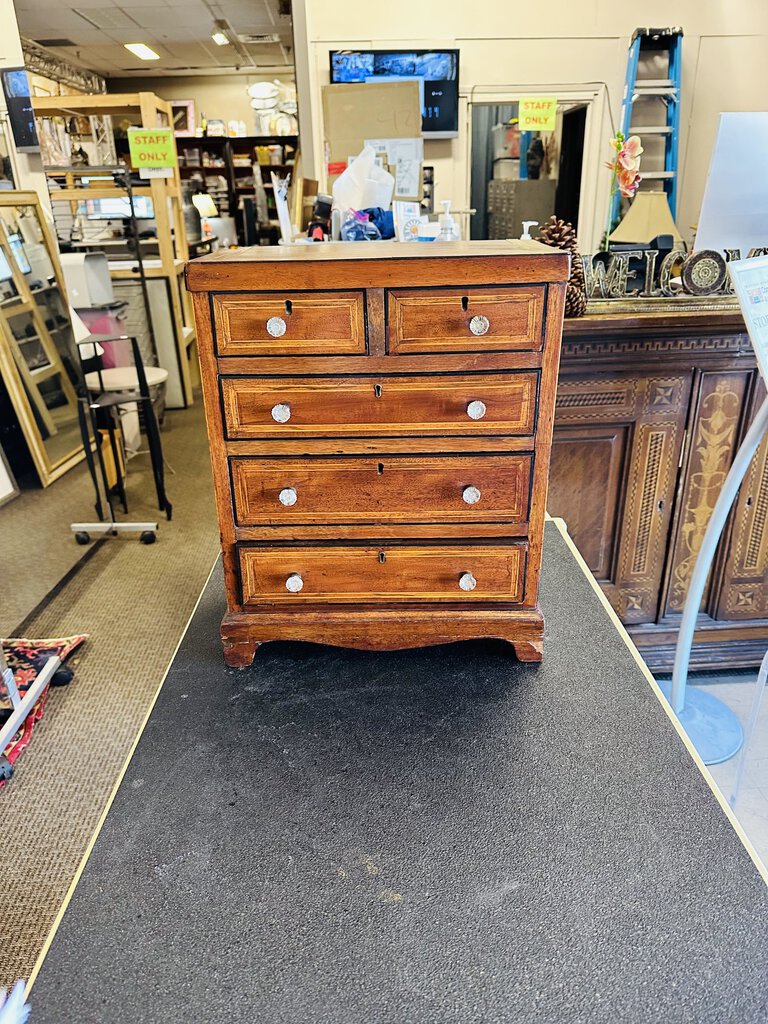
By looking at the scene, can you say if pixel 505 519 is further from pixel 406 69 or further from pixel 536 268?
pixel 406 69

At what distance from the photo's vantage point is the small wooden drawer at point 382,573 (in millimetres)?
1222

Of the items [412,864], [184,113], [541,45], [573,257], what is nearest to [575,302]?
[573,257]

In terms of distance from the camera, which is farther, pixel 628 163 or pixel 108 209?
pixel 108 209

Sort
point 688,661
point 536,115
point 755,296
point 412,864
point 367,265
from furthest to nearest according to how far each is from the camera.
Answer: point 536,115, point 688,661, point 755,296, point 367,265, point 412,864

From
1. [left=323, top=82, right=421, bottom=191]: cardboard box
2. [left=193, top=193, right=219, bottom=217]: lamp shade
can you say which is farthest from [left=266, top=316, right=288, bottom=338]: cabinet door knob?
[left=193, top=193, right=219, bottom=217]: lamp shade

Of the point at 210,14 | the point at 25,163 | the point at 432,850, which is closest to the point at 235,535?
the point at 432,850

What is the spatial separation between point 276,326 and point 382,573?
460mm

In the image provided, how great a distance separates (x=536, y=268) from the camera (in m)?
1.04

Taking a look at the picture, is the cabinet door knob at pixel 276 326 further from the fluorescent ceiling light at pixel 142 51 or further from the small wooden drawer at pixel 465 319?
the fluorescent ceiling light at pixel 142 51

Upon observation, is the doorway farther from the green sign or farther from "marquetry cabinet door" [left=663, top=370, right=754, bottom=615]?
"marquetry cabinet door" [left=663, top=370, right=754, bottom=615]

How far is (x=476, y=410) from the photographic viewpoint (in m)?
1.13

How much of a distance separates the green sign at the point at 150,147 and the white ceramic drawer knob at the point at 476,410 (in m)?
4.02

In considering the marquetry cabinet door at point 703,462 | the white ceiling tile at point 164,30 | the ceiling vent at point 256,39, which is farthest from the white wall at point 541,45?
the ceiling vent at point 256,39

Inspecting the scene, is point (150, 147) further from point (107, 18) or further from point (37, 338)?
point (107, 18)
